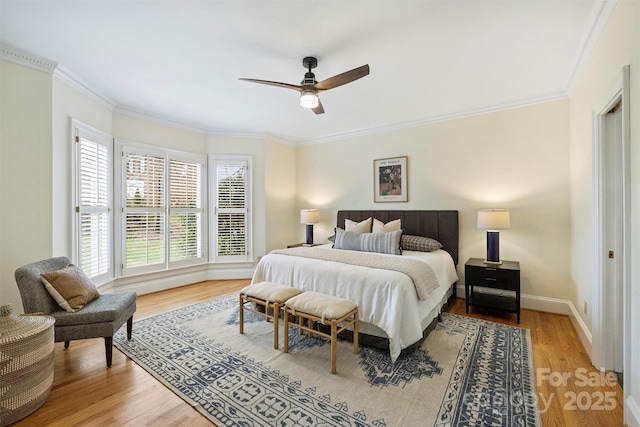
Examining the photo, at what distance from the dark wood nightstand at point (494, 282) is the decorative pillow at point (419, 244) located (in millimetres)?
490

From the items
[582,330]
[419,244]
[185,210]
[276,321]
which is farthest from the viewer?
[185,210]

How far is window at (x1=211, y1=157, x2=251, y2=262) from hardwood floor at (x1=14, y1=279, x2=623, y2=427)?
100 inches

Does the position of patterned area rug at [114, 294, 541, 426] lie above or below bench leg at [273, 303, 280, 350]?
below

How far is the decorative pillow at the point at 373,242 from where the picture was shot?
365cm

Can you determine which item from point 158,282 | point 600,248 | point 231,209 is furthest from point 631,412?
point 158,282

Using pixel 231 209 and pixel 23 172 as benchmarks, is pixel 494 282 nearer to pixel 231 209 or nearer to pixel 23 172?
pixel 231 209

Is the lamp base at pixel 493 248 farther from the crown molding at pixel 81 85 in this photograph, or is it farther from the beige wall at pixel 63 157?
the crown molding at pixel 81 85

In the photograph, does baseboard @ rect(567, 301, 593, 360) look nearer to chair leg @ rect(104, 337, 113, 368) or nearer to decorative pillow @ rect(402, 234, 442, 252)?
decorative pillow @ rect(402, 234, 442, 252)

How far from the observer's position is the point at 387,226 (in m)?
4.19

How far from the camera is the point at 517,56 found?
2.63 metres

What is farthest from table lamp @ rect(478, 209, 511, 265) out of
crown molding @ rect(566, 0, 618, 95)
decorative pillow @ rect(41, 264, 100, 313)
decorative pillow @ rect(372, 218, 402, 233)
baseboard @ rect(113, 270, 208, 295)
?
baseboard @ rect(113, 270, 208, 295)

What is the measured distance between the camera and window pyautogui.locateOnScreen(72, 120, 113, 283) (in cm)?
333

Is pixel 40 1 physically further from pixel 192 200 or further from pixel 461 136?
pixel 461 136

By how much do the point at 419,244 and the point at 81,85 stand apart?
465 cm
